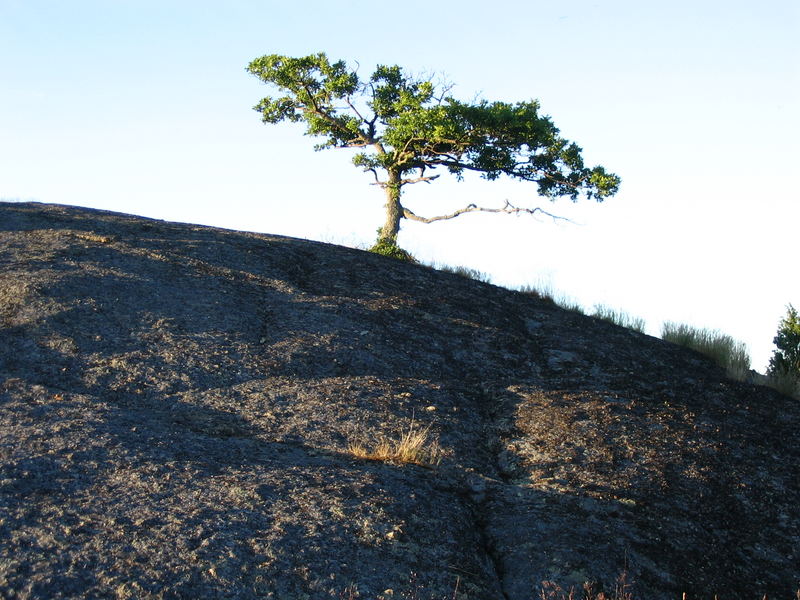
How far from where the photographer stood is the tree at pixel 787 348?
11836 mm

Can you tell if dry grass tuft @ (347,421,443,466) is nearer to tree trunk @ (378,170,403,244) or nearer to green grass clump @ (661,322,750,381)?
green grass clump @ (661,322,750,381)

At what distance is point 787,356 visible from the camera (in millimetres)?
12148

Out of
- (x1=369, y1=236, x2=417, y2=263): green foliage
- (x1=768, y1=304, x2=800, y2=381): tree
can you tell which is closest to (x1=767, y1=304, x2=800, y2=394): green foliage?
(x1=768, y1=304, x2=800, y2=381): tree

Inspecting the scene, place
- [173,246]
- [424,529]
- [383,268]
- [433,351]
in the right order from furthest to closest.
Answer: [383,268], [173,246], [433,351], [424,529]

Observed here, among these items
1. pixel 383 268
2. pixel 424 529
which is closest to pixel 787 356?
pixel 383 268

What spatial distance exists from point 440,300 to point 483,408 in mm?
3310

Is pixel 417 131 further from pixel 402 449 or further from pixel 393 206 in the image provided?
pixel 402 449

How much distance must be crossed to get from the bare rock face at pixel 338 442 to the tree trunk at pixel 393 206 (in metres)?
5.78

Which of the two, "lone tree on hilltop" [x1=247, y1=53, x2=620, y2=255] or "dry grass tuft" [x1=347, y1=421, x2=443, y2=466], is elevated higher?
"lone tree on hilltop" [x1=247, y1=53, x2=620, y2=255]

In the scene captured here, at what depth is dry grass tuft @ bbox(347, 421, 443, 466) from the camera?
6250 mm

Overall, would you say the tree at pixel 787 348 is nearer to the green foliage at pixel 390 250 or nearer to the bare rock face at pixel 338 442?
the bare rock face at pixel 338 442

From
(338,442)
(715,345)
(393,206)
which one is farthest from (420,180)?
(338,442)

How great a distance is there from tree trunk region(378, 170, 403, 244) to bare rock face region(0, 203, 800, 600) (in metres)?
5.78

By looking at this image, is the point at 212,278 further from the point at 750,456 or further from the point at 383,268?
the point at 750,456
